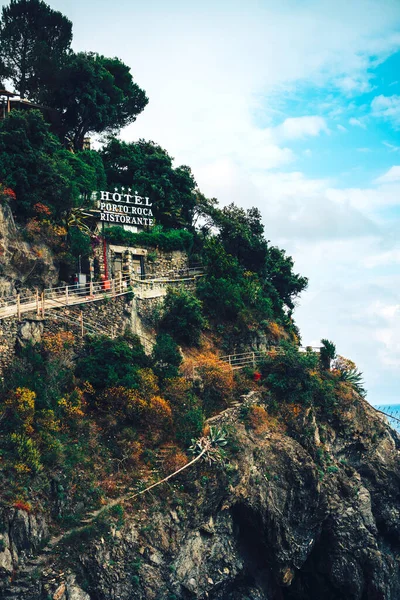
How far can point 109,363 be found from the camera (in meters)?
44.3

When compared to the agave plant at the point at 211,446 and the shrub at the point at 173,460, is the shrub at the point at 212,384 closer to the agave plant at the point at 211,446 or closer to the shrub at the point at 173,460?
the agave plant at the point at 211,446

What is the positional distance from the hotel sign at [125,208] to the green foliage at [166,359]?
1405 cm

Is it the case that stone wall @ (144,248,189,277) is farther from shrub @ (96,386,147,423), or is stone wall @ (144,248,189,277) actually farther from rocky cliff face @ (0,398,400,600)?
shrub @ (96,386,147,423)

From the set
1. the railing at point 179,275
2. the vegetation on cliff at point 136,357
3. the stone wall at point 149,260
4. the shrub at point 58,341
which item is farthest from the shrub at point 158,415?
the railing at point 179,275

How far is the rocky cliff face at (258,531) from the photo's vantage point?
3638 centimetres

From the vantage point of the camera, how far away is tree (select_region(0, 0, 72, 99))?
6731 centimetres

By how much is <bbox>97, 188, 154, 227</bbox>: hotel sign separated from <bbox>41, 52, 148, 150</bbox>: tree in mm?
8940

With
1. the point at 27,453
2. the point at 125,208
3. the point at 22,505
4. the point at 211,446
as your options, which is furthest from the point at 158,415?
the point at 125,208

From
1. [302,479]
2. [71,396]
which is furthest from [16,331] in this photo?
[302,479]

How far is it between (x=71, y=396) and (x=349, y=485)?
19.7 m

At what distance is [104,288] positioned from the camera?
52.7 meters

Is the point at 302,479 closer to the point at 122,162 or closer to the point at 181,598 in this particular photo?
the point at 181,598

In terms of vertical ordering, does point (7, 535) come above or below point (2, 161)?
below

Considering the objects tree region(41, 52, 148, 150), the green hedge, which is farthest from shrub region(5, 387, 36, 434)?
tree region(41, 52, 148, 150)
